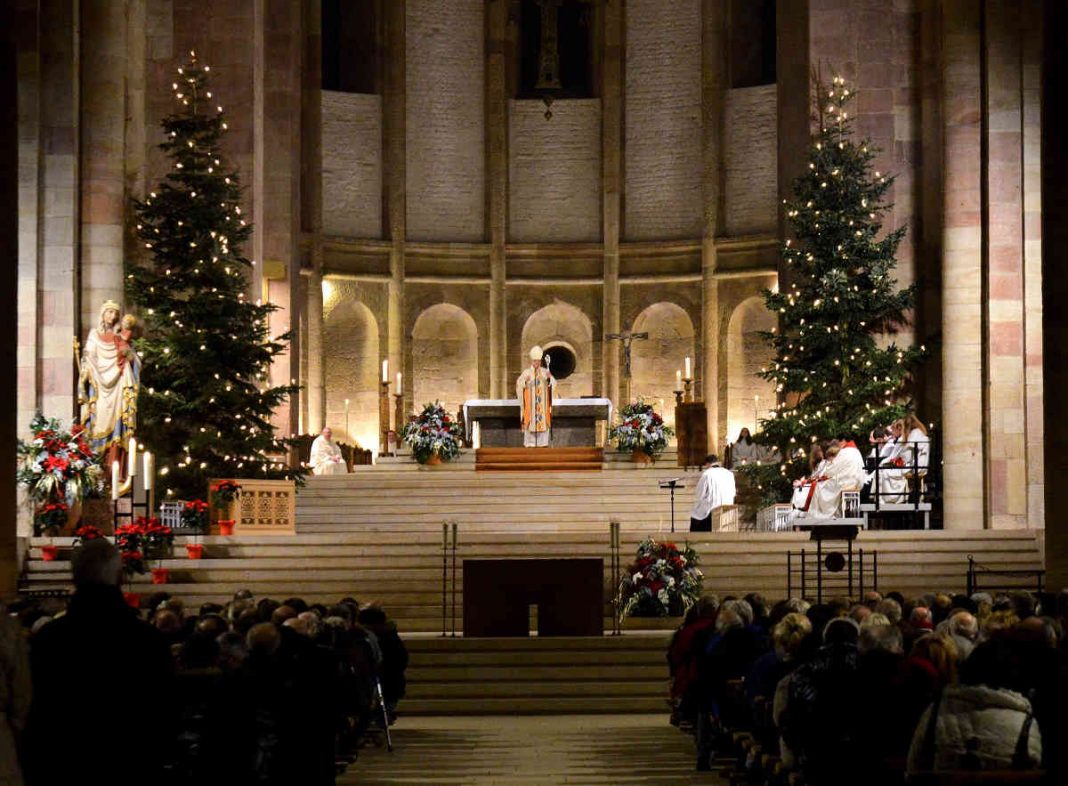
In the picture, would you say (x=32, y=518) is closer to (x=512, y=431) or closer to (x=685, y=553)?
(x=685, y=553)

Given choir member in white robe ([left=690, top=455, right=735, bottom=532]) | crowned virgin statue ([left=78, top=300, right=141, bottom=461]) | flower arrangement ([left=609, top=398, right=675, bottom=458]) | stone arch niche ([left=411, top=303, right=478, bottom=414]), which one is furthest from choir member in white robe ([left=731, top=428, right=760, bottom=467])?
crowned virgin statue ([left=78, top=300, right=141, bottom=461])

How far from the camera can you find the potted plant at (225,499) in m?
23.3

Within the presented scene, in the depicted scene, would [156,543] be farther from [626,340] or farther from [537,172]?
[537,172]

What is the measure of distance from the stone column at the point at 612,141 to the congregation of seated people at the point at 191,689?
25.8 meters

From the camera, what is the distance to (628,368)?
38.9 meters

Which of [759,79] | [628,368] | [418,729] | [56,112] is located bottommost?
[418,729]

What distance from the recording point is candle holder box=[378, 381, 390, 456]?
1435 inches

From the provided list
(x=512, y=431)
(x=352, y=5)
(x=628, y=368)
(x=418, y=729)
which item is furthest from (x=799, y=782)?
(x=352, y=5)

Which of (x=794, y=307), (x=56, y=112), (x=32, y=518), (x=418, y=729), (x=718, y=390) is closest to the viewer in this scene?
(x=418, y=729)

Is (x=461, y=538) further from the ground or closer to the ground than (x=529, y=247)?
closer to the ground

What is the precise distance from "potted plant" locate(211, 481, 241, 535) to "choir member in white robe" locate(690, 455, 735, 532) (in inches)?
221

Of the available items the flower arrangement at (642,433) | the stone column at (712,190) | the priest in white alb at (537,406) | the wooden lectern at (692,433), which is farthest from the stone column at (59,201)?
the stone column at (712,190)

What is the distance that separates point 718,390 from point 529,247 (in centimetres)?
501

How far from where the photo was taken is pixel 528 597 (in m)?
18.9
